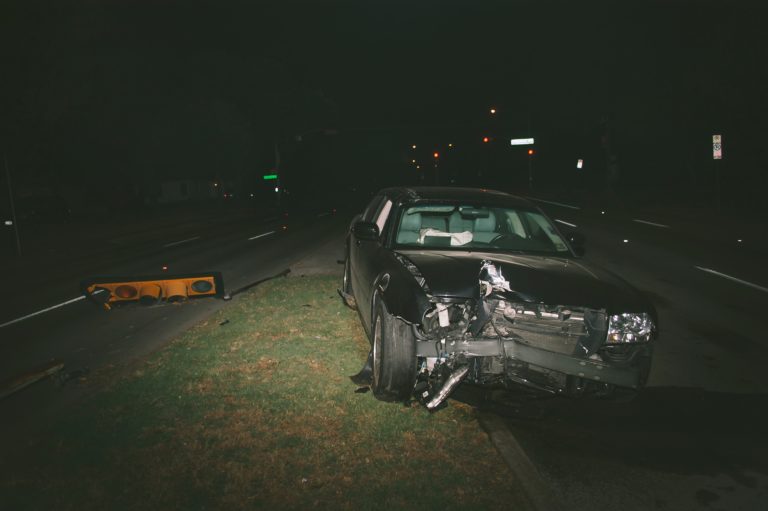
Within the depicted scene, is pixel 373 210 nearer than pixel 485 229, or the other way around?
pixel 485 229

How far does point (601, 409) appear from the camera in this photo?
5039mm

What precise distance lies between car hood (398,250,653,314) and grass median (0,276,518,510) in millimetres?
1132

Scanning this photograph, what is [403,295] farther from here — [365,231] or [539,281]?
[365,231]

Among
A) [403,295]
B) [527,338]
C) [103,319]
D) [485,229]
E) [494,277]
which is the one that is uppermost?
[485,229]

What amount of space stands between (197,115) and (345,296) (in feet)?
187

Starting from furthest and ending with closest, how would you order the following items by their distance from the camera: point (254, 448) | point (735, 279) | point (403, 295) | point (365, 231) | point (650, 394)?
point (735, 279) < point (365, 231) < point (650, 394) < point (403, 295) < point (254, 448)

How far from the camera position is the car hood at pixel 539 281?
14.1 ft

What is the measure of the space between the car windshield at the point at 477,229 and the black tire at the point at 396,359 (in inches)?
51.8

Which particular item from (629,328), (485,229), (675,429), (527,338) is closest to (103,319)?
(485,229)

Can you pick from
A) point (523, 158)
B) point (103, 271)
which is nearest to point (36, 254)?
point (103, 271)

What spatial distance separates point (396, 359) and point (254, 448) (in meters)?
1.25

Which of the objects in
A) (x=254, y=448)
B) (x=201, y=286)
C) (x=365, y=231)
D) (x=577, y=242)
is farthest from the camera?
(x=201, y=286)

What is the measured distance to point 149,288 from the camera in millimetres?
8578

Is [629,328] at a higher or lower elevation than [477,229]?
lower
